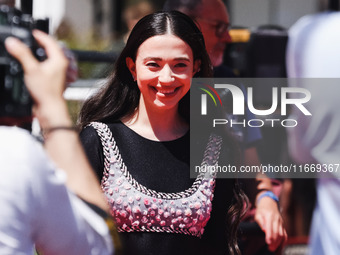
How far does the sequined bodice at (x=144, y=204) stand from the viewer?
78.9 inches

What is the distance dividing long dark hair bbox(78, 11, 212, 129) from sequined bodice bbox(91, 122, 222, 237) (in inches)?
5.8

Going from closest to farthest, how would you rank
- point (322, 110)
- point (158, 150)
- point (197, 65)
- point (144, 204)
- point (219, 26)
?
point (322, 110)
point (144, 204)
point (158, 150)
point (197, 65)
point (219, 26)

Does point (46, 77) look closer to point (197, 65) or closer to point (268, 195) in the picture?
point (197, 65)

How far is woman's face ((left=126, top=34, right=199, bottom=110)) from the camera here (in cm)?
210

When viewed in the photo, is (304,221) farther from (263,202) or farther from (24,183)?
(24,183)

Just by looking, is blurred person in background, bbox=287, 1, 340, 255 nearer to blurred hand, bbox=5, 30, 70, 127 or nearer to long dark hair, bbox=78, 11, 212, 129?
long dark hair, bbox=78, 11, 212, 129

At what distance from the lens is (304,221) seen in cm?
→ 509

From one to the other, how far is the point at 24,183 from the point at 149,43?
A: 1097 millimetres

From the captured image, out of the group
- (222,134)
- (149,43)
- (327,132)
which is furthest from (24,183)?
(222,134)

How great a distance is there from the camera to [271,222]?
247cm

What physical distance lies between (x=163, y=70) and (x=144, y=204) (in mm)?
435

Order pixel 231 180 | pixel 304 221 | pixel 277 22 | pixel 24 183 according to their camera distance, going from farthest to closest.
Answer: pixel 277 22 → pixel 304 221 → pixel 231 180 → pixel 24 183

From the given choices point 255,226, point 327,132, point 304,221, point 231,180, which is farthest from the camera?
point 304,221

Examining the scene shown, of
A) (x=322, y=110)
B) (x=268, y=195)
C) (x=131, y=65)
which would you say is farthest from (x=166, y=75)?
(x=268, y=195)
